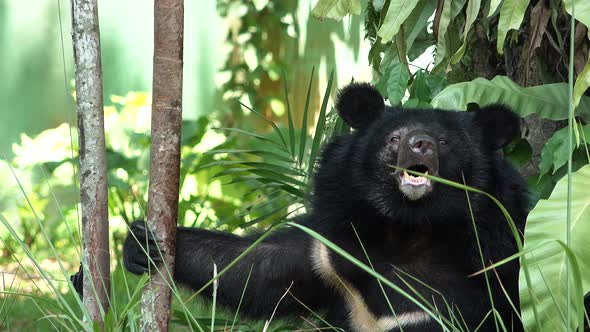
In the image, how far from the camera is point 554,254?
3189 millimetres

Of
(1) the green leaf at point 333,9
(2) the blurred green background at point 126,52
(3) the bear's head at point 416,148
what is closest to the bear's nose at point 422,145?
(3) the bear's head at point 416,148

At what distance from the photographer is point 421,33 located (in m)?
5.11

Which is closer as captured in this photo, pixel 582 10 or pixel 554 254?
pixel 554 254

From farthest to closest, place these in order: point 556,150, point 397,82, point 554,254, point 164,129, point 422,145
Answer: point 397,82, point 556,150, point 422,145, point 164,129, point 554,254

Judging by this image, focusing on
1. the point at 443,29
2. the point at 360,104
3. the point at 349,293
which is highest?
the point at 443,29

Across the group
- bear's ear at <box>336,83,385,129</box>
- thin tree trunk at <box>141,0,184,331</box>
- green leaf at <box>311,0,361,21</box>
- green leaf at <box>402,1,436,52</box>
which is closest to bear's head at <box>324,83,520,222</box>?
bear's ear at <box>336,83,385,129</box>

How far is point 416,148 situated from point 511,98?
0.82 metres

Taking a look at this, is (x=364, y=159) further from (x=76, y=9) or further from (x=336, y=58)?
(x=336, y=58)

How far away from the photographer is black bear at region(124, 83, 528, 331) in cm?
375

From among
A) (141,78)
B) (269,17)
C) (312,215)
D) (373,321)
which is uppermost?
(269,17)

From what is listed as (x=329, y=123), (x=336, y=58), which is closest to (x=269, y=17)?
(x=336, y=58)

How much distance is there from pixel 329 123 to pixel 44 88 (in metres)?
3.42

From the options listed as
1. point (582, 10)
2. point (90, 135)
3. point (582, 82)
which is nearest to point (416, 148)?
point (582, 82)

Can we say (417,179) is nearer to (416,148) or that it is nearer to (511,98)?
(416,148)
